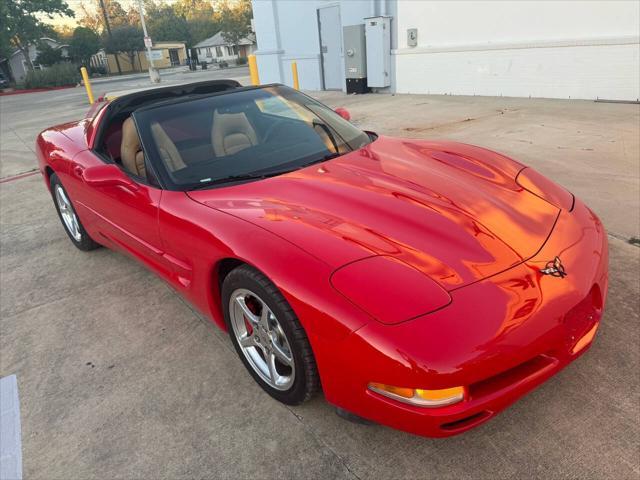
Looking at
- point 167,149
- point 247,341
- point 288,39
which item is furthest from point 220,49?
point 247,341

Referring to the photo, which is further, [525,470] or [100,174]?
[100,174]

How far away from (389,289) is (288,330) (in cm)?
46

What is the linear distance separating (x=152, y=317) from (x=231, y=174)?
1152 millimetres

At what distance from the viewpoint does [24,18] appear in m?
41.3

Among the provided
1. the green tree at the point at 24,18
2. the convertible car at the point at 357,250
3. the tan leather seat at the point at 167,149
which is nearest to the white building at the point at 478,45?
the convertible car at the point at 357,250

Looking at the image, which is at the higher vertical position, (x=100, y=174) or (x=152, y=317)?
(x=100, y=174)

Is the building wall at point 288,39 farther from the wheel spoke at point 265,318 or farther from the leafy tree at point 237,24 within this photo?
the leafy tree at point 237,24

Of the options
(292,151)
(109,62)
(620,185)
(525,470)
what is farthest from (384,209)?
(109,62)

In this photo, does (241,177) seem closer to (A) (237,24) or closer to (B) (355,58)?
(B) (355,58)

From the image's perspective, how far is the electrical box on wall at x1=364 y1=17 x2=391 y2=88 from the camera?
39.3 feet

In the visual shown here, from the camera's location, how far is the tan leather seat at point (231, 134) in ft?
9.19

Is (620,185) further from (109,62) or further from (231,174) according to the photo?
(109,62)

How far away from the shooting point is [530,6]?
9.41 meters

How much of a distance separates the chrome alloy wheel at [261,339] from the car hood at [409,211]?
1.23 ft
